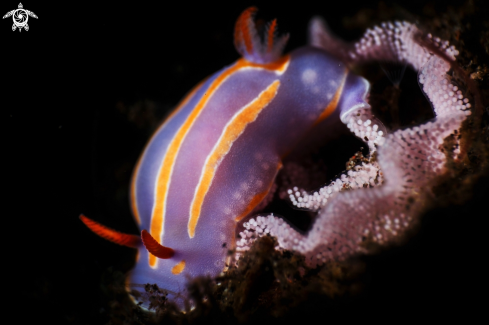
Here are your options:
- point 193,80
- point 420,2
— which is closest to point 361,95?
point 420,2

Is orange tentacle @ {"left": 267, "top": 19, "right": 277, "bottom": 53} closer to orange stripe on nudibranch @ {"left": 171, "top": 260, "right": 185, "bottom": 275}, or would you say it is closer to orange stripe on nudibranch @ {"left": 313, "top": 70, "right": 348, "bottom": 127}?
orange stripe on nudibranch @ {"left": 313, "top": 70, "right": 348, "bottom": 127}

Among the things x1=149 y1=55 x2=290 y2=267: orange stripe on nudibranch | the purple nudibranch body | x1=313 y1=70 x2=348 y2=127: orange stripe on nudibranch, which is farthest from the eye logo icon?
x1=313 y1=70 x2=348 y2=127: orange stripe on nudibranch

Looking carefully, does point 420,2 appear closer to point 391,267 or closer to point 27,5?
point 391,267

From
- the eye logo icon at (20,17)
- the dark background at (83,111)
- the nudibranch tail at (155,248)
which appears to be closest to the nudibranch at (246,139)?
the nudibranch tail at (155,248)

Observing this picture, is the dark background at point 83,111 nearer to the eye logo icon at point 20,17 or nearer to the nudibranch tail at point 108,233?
the eye logo icon at point 20,17

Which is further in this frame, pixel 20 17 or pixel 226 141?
pixel 20 17

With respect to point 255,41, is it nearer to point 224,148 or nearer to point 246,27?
point 246,27

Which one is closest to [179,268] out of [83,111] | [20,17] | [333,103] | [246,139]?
[246,139]
